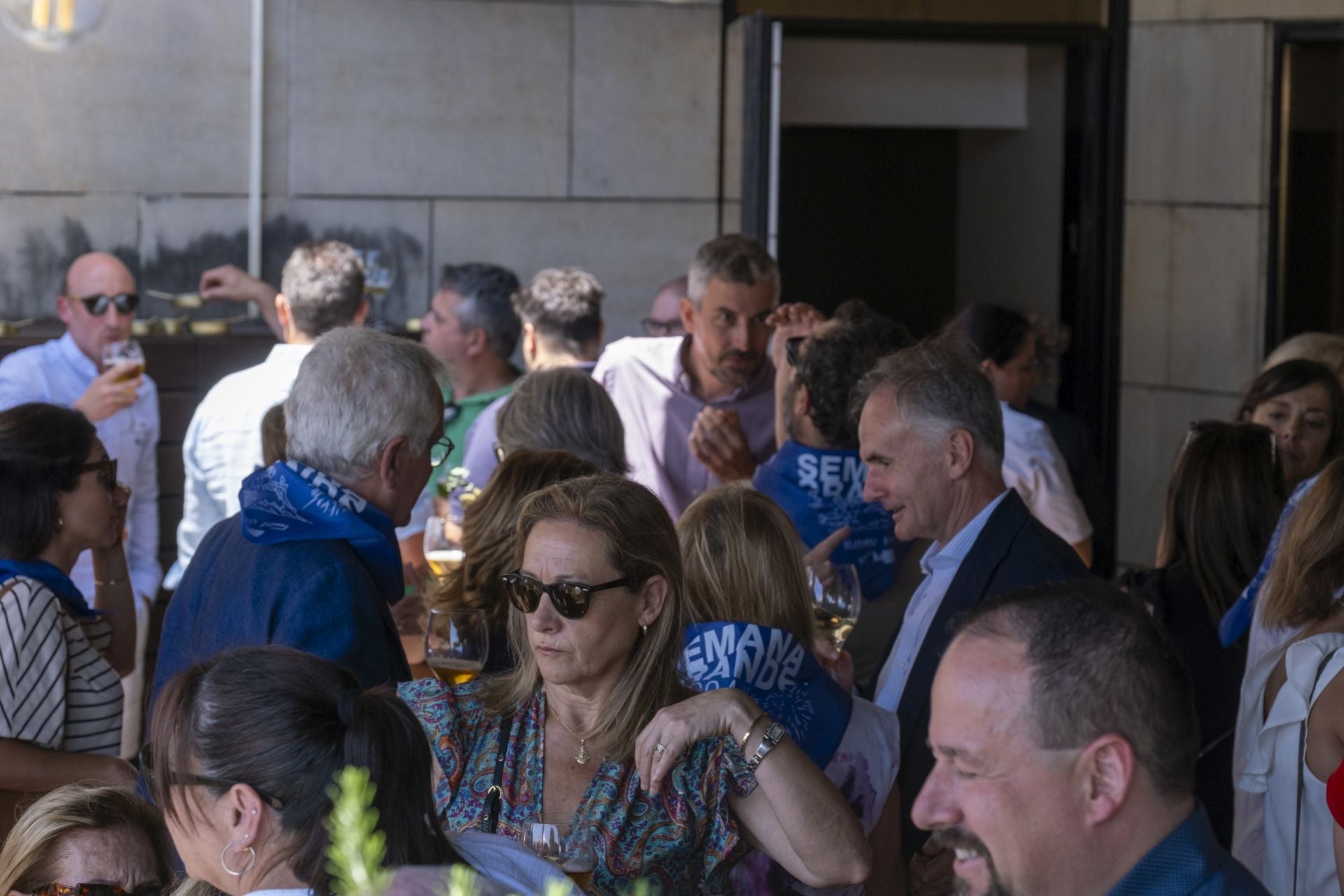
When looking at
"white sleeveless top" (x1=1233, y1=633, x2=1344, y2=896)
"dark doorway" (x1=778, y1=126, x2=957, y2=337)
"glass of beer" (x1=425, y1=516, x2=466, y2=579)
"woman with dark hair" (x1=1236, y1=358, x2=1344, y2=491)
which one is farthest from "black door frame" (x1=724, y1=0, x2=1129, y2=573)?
"white sleeveless top" (x1=1233, y1=633, x2=1344, y2=896)

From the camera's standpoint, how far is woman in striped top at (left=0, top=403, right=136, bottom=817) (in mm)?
3064

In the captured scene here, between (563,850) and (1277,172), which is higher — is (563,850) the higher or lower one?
the lower one

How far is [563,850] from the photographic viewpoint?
2.07 meters

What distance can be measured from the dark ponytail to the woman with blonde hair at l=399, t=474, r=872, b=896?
439mm

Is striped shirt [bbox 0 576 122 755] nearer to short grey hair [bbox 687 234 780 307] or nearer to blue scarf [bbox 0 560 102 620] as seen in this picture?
blue scarf [bbox 0 560 102 620]

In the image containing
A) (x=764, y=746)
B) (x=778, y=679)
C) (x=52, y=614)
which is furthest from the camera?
(x=52, y=614)

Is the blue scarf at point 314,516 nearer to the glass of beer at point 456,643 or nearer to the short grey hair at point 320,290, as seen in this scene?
the glass of beer at point 456,643

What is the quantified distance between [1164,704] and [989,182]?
856 cm

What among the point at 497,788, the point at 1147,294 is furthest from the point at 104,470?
the point at 1147,294

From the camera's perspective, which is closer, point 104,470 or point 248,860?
point 248,860

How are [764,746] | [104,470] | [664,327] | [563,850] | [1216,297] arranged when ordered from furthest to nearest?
[1216,297]
[664,327]
[104,470]
[764,746]
[563,850]

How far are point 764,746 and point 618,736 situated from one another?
0.83 feet

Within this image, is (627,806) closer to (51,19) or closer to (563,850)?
(563,850)

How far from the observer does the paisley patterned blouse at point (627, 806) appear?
7.52ft
